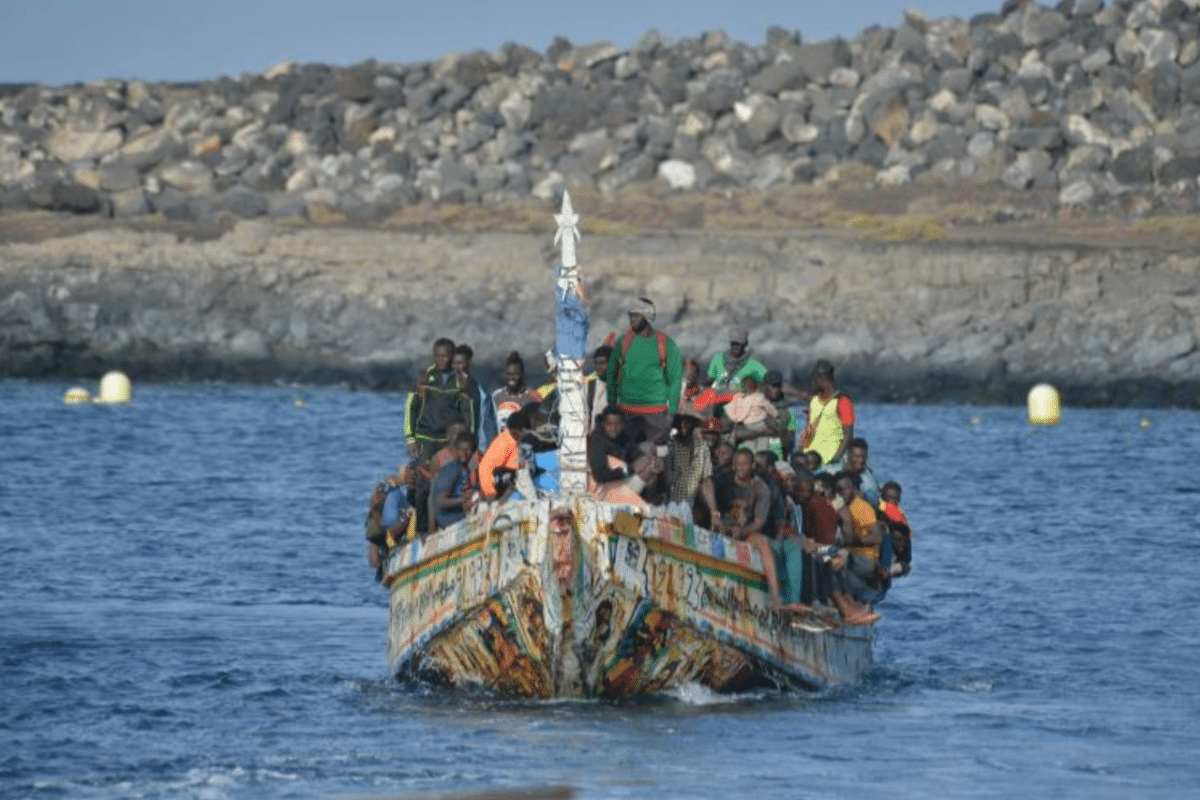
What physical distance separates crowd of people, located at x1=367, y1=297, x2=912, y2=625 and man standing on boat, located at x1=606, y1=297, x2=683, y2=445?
0.03ft

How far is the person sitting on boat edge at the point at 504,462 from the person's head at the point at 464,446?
25.5 inches

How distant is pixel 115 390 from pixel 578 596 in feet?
142

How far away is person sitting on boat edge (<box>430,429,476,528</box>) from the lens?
70.4 ft

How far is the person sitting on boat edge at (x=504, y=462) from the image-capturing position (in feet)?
67.7

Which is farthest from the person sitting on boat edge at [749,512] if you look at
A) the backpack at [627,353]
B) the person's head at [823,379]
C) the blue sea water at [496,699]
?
the person's head at [823,379]

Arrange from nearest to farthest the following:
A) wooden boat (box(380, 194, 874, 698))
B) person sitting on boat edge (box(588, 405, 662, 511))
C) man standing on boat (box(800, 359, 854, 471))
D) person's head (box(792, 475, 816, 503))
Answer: wooden boat (box(380, 194, 874, 698)), person sitting on boat edge (box(588, 405, 662, 511)), person's head (box(792, 475, 816, 503)), man standing on boat (box(800, 359, 854, 471))

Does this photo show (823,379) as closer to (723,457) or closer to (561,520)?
(723,457)

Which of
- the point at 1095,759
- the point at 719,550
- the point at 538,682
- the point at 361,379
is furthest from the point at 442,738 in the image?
the point at 361,379

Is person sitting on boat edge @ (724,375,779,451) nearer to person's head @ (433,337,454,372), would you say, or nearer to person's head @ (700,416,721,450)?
person's head @ (700,416,721,450)

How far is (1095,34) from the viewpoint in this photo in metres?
89.7

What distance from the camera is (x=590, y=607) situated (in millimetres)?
19656

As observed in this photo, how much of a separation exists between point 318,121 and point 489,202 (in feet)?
36.0

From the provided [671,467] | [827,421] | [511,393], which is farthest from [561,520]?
[827,421]

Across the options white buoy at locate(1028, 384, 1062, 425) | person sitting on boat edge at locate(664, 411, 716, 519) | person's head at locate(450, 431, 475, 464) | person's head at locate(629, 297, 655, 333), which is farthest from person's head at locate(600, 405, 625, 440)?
white buoy at locate(1028, 384, 1062, 425)
